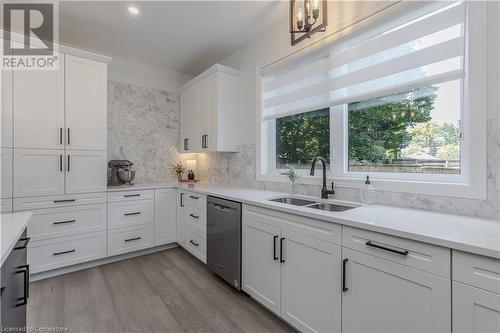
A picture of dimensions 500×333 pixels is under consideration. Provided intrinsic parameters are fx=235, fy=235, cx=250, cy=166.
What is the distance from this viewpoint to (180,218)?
3.21 meters

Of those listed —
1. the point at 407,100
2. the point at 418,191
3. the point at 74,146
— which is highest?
the point at 407,100

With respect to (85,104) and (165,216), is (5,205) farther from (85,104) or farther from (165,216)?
(165,216)

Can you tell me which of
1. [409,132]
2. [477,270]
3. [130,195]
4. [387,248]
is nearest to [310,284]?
[387,248]

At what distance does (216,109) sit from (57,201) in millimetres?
2029

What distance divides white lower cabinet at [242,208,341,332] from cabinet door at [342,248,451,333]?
0.09 meters

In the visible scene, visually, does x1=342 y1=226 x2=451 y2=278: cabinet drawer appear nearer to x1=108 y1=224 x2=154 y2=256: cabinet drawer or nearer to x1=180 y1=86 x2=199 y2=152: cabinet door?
x1=108 y1=224 x2=154 y2=256: cabinet drawer

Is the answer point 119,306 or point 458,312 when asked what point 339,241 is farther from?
point 119,306

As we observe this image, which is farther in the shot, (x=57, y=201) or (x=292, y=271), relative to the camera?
(x=57, y=201)

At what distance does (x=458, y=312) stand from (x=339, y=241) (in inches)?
21.7

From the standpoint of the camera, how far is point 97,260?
276 centimetres

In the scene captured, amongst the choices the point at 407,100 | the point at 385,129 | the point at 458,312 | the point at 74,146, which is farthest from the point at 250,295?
the point at 74,146

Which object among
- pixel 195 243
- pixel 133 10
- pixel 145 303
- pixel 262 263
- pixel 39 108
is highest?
pixel 133 10

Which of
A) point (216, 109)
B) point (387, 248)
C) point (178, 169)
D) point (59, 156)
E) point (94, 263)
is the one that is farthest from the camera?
point (178, 169)

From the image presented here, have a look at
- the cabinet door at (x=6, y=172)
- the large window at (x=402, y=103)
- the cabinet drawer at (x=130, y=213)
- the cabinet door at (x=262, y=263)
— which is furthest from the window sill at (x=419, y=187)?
the cabinet door at (x=6, y=172)
